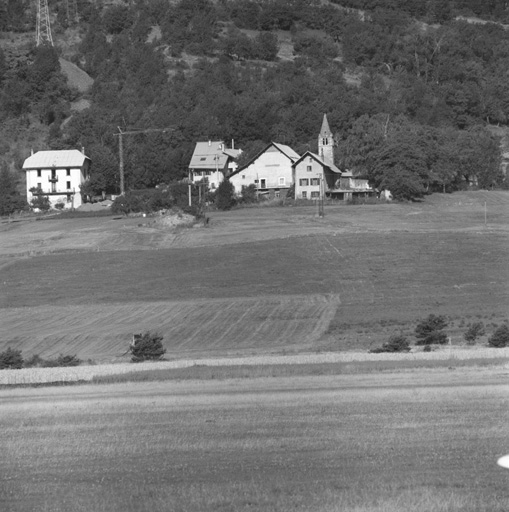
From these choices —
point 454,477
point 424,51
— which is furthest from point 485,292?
point 424,51

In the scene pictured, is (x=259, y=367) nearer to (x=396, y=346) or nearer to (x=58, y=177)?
(x=396, y=346)

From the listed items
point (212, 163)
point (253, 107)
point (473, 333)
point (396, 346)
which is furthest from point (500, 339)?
point (253, 107)

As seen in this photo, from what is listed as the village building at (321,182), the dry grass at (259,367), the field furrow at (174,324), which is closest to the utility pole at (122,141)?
the village building at (321,182)

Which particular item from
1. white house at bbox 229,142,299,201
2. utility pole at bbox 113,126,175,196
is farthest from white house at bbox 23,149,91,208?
white house at bbox 229,142,299,201

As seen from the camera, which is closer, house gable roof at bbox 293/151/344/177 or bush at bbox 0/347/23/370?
bush at bbox 0/347/23/370

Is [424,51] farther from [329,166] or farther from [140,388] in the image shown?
[140,388]

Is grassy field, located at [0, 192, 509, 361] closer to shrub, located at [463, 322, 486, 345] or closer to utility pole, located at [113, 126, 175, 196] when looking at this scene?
shrub, located at [463, 322, 486, 345]

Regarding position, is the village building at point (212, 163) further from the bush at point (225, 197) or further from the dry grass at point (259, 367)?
the dry grass at point (259, 367)
